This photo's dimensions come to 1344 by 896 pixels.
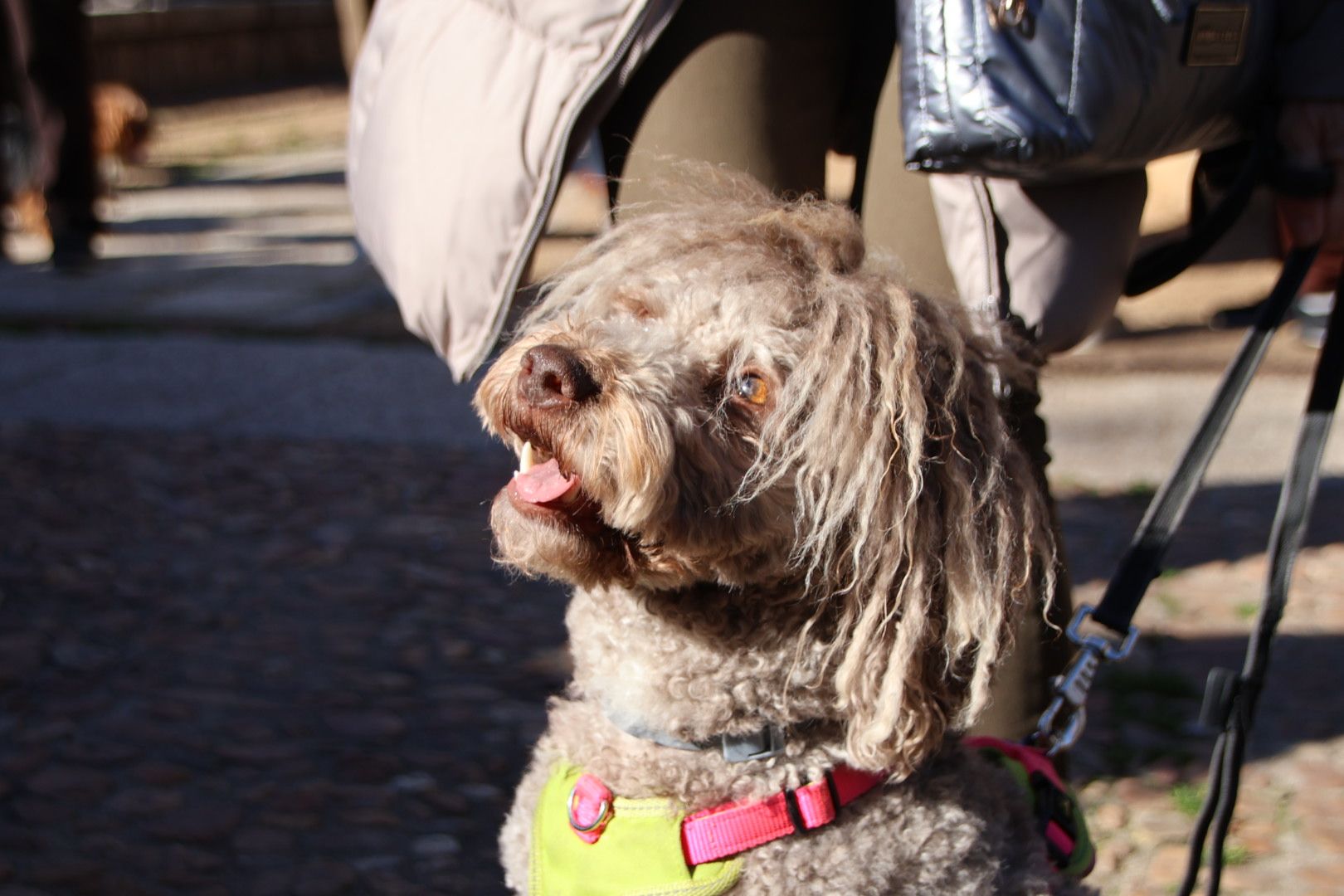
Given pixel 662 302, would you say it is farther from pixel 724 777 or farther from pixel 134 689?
pixel 134 689

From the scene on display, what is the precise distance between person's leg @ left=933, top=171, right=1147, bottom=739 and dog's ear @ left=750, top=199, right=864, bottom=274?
235 millimetres

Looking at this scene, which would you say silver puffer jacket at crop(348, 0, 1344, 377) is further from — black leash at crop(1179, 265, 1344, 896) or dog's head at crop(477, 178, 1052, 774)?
black leash at crop(1179, 265, 1344, 896)

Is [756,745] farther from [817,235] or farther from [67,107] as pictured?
[67,107]

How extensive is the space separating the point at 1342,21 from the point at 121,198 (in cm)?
993

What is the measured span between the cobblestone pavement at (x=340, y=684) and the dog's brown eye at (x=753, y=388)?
1.18 m

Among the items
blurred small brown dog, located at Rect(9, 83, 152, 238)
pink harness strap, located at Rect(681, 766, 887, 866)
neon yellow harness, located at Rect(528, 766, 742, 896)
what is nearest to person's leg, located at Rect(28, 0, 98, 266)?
blurred small brown dog, located at Rect(9, 83, 152, 238)

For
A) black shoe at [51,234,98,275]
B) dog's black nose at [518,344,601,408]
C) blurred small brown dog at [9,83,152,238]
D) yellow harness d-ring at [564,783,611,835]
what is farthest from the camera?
blurred small brown dog at [9,83,152,238]

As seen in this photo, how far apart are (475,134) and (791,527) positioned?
Result: 77cm

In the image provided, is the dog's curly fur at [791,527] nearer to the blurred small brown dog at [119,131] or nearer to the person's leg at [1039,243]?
the person's leg at [1039,243]

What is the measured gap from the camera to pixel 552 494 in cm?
159

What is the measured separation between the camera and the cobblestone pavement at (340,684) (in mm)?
2477

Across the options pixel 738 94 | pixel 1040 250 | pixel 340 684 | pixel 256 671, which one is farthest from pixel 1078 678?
pixel 256 671

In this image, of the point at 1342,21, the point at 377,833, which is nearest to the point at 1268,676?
the point at 1342,21

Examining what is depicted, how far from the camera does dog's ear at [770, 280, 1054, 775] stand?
157cm
